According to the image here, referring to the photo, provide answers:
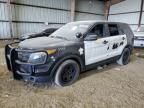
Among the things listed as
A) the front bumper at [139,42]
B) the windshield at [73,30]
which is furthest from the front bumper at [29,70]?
the front bumper at [139,42]

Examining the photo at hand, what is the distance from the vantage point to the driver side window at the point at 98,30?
12.9ft

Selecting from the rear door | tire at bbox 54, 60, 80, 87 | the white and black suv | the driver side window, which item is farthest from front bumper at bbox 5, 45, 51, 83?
the rear door

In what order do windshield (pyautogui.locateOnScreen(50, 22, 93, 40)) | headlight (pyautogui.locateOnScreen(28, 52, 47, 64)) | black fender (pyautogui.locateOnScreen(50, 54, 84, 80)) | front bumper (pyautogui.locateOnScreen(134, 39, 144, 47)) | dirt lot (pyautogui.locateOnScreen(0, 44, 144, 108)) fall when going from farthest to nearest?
front bumper (pyautogui.locateOnScreen(134, 39, 144, 47)) < windshield (pyautogui.locateOnScreen(50, 22, 93, 40)) < black fender (pyautogui.locateOnScreen(50, 54, 84, 80)) < headlight (pyautogui.locateOnScreen(28, 52, 47, 64)) < dirt lot (pyautogui.locateOnScreen(0, 44, 144, 108))

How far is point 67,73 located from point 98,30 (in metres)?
1.53

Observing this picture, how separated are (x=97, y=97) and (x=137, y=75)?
1.97m

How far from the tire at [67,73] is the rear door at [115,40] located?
1.44 meters

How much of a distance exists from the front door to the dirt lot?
1.79 ft

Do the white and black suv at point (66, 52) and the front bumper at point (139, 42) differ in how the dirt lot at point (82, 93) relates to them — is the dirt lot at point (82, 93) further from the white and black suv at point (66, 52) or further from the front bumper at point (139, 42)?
the front bumper at point (139, 42)

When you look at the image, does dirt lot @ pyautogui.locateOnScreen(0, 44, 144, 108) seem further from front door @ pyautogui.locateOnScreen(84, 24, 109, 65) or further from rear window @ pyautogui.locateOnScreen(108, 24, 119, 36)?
rear window @ pyautogui.locateOnScreen(108, 24, 119, 36)

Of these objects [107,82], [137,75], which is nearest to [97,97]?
[107,82]

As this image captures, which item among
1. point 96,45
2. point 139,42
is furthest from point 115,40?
point 139,42

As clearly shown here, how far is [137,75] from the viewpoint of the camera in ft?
14.3

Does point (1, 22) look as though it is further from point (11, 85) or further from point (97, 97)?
point (97, 97)

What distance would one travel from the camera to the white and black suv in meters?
2.97
